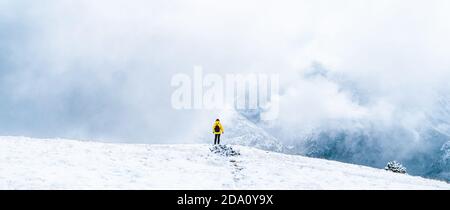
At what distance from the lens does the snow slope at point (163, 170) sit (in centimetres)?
2500

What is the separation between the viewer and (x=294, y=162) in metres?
37.2

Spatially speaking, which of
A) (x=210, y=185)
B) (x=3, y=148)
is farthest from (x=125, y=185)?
(x=3, y=148)

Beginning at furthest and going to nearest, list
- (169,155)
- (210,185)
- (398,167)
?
(398,167) → (169,155) → (210,185)

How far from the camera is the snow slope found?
25000mm

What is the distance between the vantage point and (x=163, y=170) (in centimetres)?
2956

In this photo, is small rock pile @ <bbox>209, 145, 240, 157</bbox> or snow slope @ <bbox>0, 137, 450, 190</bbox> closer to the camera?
snow slope @ <bbox>0, 137, 450, 190</bbox>

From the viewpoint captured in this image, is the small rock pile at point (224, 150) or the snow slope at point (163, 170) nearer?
the snow slope at point (163, 170)

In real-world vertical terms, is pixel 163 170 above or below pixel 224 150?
below

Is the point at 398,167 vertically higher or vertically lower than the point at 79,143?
lower

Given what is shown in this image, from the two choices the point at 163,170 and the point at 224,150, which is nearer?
the point at 163,170

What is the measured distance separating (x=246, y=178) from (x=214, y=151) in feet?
27.0
